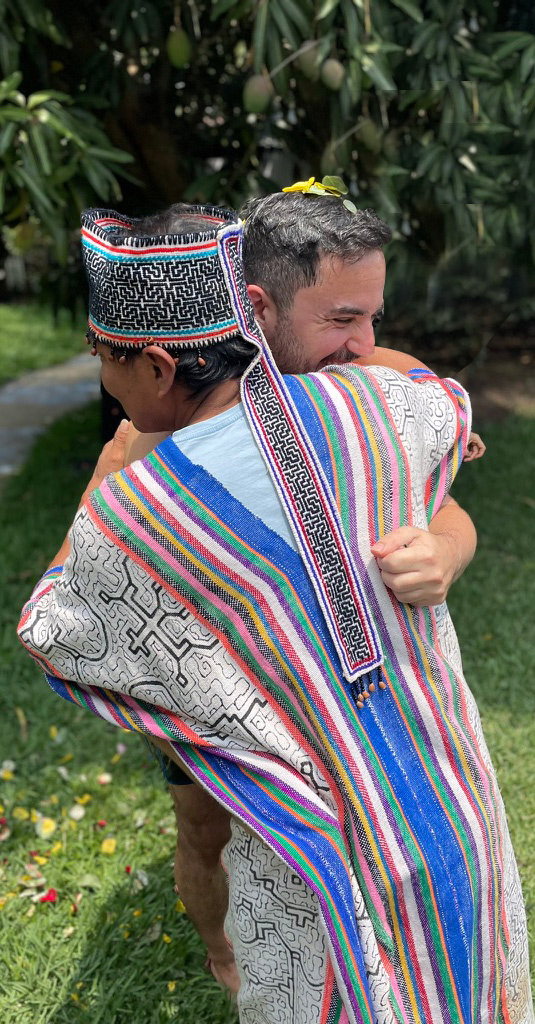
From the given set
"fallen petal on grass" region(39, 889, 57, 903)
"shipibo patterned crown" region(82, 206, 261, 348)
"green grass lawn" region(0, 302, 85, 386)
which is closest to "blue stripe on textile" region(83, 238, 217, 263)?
"shipibo patterned crown" region(82, 206, 261, 348)

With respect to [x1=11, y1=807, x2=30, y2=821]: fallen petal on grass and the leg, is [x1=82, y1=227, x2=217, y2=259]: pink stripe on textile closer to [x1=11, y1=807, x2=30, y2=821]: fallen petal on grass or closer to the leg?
the leg

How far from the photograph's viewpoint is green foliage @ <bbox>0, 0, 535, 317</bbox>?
3547 mm

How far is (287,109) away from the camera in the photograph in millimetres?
4645

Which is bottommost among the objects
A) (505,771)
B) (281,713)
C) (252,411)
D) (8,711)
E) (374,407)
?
(505,771)

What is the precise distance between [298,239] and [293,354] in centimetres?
17

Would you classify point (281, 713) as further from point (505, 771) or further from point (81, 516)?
point (505, 771)

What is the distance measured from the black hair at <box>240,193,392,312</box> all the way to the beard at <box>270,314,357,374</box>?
34 mm

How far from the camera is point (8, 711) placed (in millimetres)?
3672

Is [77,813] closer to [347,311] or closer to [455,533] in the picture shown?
[455,533]

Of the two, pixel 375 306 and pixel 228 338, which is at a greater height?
pixel 228 338

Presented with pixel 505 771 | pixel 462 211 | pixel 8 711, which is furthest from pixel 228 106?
pixel 505 771

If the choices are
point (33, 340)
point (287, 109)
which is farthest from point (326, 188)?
point (33, 340)

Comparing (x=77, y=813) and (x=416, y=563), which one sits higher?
(x=416, y=563)

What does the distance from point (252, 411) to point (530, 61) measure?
3.15 m
